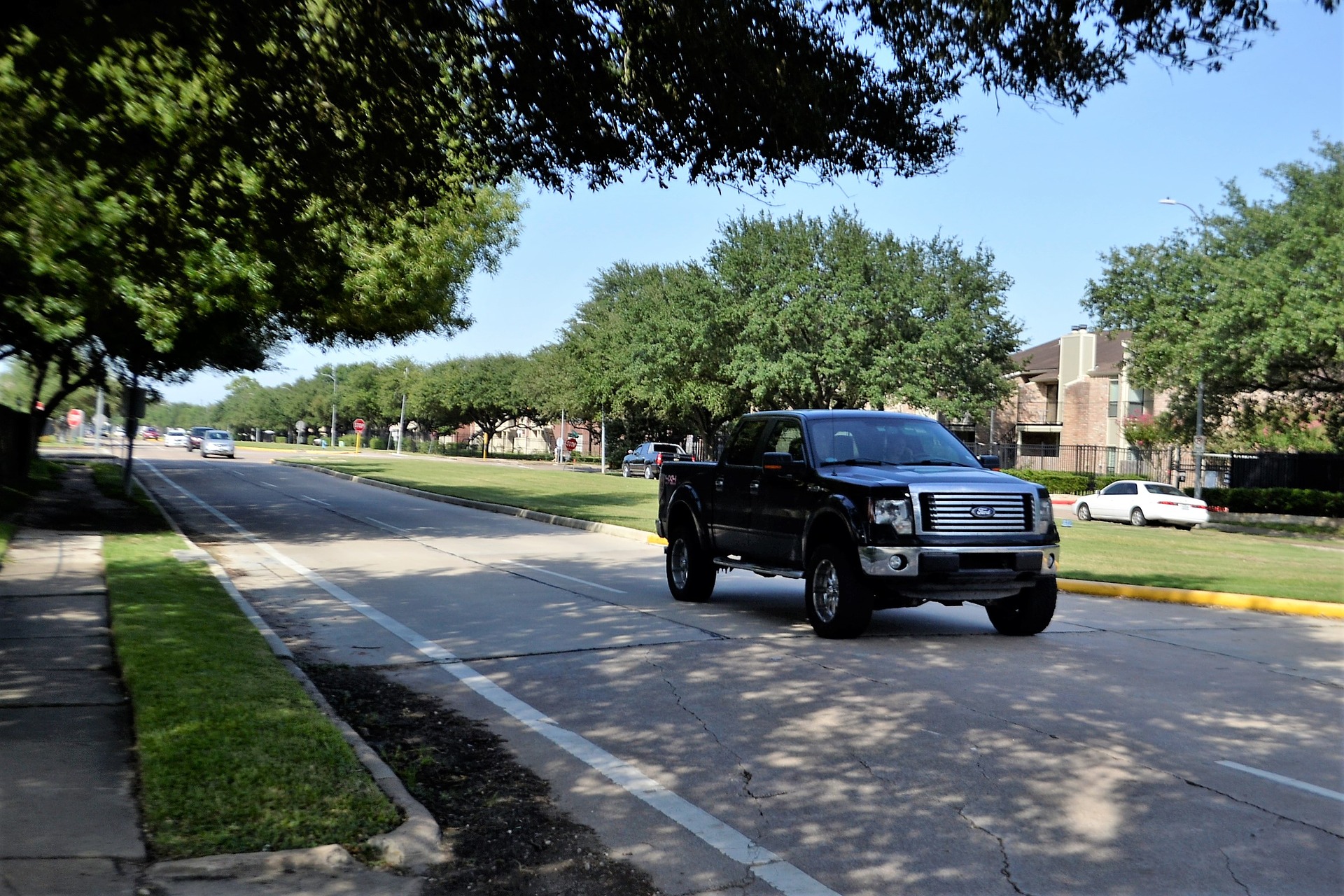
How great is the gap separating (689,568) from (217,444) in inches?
2204

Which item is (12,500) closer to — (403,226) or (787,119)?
(403,226)

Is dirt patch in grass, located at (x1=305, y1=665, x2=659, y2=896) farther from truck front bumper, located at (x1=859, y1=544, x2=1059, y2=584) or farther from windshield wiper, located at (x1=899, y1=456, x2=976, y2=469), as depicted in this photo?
windshield wiper, located at (x1=899, y1=456, x2=976, y2=469)

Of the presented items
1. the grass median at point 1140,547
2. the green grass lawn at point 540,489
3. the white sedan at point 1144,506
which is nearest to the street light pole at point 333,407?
the green grass lawn at point 540,489

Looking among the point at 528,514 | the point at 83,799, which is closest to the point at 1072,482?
the point at 528,514

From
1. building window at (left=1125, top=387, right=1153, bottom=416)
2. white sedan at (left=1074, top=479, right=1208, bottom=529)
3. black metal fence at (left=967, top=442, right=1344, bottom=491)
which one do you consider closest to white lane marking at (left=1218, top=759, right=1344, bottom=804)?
black metal fence at (left=967, top=442, right=1344, bottom=491)

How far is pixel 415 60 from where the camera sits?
929cm

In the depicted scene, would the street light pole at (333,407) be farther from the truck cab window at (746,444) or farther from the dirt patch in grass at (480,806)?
the dirt patch in grass at (480,806)

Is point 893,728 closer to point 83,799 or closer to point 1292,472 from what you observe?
point 83,799

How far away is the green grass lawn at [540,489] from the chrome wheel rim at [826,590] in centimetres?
1099

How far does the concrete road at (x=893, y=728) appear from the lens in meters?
4.76

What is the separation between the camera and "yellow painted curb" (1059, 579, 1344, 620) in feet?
41.7

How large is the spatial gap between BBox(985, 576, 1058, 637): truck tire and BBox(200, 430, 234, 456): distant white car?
5819 centimetres

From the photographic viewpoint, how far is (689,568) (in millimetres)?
12523

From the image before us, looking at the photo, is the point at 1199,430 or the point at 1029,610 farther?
the point at 1199,430
